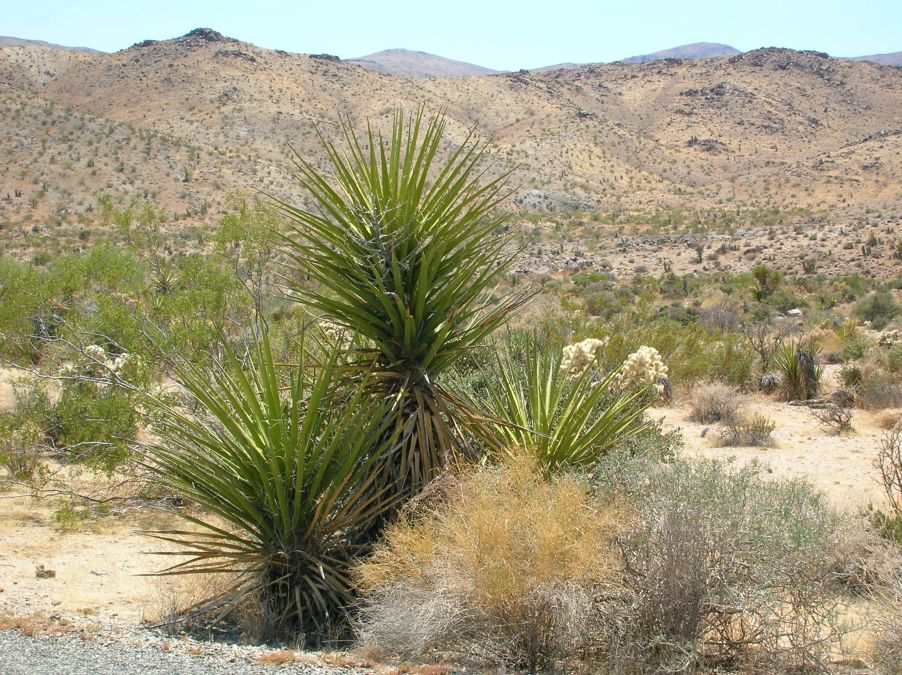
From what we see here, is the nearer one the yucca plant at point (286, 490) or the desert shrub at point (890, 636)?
the desert shrub at point (890, 636)

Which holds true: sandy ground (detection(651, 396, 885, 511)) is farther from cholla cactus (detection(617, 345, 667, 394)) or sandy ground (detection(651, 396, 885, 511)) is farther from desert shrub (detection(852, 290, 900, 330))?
desert shrub (detection(852, 290, 900, 330))

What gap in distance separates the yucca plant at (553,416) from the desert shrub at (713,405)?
5292mm

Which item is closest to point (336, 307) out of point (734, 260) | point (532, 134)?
point (734, 260)

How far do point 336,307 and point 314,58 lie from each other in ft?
259

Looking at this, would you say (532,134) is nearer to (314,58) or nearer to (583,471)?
(314,58)

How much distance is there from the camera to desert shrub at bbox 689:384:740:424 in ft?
38.7

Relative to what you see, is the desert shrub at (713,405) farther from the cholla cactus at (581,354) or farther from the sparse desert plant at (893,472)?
the cholla cactus at (581,354)

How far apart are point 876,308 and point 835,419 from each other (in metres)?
13.4

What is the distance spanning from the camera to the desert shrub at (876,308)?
21.7 meters

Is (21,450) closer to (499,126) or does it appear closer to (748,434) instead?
(748,434)

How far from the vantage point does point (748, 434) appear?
1041cm

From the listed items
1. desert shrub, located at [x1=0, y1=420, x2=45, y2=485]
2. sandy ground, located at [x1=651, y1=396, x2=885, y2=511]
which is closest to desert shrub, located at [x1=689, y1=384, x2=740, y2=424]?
sandy ground, located at [x1=651, y1=396, x2=885, y2=511]

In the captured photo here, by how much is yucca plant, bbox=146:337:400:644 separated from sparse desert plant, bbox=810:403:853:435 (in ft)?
24.8

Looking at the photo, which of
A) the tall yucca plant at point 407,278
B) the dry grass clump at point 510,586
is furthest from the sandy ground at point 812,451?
the dry grass clump at point 510,586
